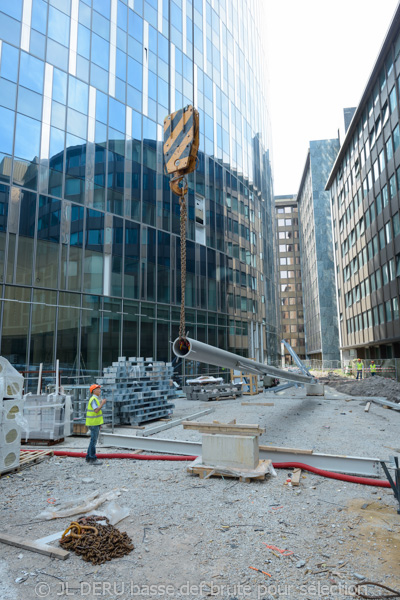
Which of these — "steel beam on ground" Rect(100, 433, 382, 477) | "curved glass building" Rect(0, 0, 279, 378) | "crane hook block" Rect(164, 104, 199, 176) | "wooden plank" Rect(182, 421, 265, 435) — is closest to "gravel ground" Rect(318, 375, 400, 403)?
"curved glass building" Rect(0, 0, 279, 378)

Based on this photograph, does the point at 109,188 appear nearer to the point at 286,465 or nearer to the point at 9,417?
the point at 9,417

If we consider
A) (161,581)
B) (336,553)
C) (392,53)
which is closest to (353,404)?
(336,553)

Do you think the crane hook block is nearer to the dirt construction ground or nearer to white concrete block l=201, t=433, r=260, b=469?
white concrete block l=201, t=433, r=260, b=469

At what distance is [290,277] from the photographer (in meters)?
93.8

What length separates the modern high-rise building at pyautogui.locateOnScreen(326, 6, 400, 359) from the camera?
32.2 metres

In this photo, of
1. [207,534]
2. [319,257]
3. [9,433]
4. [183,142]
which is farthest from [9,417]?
[319,257]

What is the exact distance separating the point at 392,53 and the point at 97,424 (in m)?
38.6

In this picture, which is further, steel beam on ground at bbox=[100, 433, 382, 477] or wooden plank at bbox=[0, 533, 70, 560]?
steel beam on ground at bbox=[100, 433, 382, 477]

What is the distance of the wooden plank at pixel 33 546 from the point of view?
14.0 ft

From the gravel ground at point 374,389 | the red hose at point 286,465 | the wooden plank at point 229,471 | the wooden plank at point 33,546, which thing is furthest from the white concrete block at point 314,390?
the wooden plank at point 33,546

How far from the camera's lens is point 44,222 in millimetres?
19031

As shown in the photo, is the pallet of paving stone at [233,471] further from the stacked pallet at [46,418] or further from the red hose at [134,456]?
the stacked pallet at [46,418]

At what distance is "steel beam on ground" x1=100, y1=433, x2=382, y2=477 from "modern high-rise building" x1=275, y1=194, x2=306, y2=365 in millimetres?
81882

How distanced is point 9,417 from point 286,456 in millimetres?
5792
